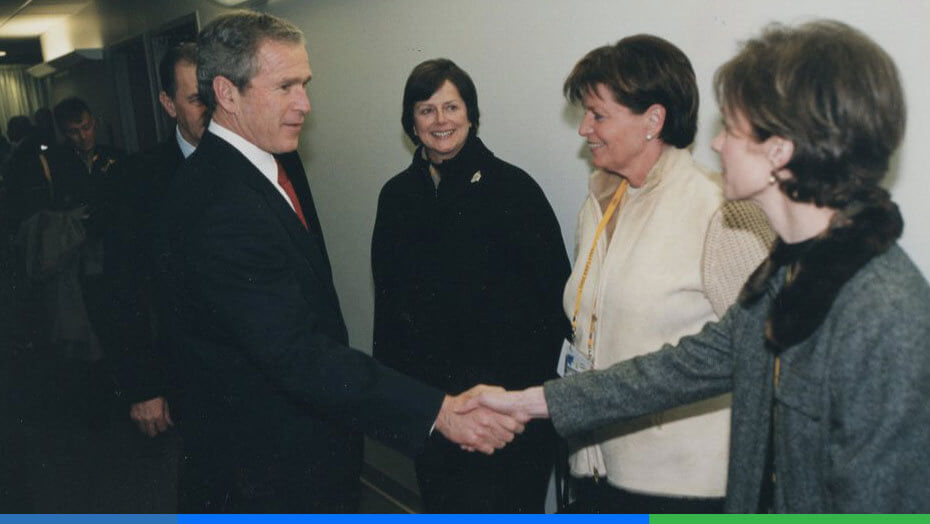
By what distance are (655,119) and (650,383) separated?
2.31 ft

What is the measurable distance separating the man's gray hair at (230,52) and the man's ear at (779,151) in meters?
1.21

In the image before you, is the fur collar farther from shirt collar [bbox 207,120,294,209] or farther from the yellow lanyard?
shirt collar [bbox 207,120,294,209]

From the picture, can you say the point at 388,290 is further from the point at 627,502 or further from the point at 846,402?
the point at 846,402

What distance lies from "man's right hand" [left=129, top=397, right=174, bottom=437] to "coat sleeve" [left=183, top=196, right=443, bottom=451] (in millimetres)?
935

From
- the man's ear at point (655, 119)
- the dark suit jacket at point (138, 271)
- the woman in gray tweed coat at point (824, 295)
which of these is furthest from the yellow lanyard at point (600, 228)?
the dark suit jacket at point (138, 271)

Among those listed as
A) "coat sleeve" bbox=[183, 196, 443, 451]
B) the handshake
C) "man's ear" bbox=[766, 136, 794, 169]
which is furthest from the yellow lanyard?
"man's ear" bbox=[766, 136, 794, 169]

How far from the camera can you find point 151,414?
2.43 m

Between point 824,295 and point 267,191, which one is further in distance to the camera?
point 267,191

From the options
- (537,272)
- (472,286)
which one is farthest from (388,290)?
(537,272)

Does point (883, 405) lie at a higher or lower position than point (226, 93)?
lower

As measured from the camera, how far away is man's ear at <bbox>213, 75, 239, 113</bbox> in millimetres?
1771

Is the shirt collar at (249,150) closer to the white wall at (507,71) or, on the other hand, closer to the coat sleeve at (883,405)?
the white wall at (507,71)

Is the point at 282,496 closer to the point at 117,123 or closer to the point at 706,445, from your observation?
the point at 706,445

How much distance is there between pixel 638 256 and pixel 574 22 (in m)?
0.97
